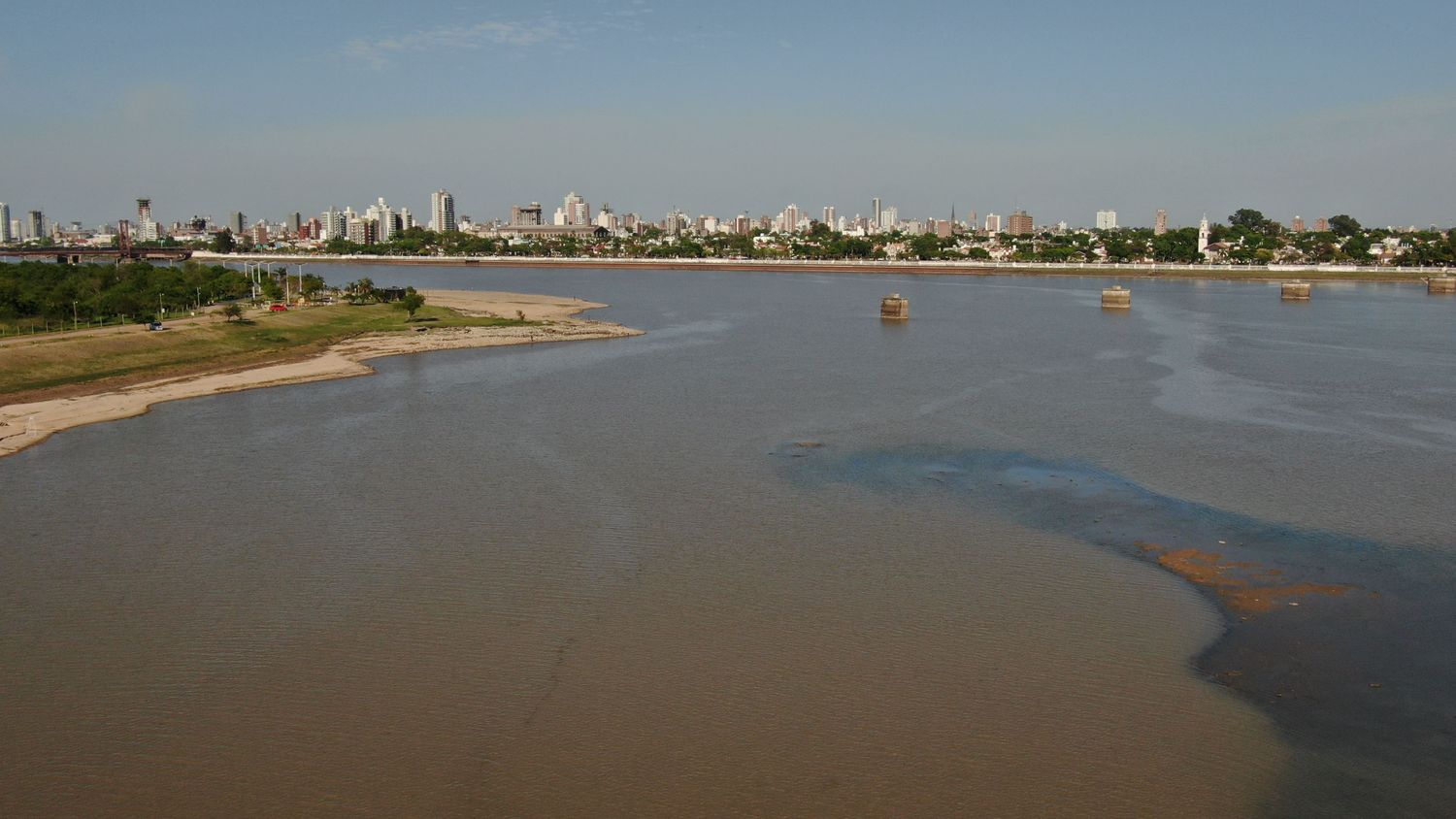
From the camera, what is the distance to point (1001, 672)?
7.84 meters

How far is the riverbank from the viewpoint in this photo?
75.5 m

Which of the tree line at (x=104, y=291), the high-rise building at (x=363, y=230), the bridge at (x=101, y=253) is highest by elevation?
the high-rise building at (x=363, y=230)

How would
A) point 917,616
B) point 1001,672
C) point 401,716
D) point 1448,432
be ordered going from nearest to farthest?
1. point 401,716
2. point 1001,672
3. point 917,616
4. point 1448,432

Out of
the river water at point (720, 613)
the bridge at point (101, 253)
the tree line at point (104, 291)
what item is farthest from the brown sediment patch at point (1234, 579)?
the bridge at point (101, 253)

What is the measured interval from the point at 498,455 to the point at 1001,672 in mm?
8714

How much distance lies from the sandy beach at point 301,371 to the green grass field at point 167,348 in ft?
2.50

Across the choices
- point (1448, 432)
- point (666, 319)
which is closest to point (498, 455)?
point (1448, 432)

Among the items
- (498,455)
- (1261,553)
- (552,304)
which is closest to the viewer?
(1261,553)

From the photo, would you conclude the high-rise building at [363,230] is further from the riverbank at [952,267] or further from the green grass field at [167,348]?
the green grass field at [167,348]

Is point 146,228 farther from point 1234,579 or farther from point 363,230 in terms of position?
point 1234,579

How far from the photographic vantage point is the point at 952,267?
84.1 m

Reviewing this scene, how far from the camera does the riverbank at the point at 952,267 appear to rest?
2972 inches

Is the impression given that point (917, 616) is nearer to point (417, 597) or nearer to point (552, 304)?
point (417, 597)

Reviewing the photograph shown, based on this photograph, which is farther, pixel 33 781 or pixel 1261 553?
pixel 1261 553
